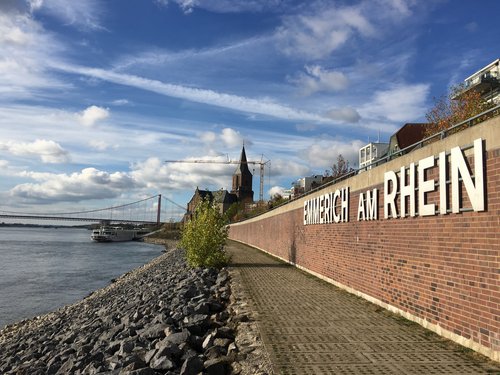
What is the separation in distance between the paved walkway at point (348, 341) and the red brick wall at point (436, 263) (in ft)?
1.18

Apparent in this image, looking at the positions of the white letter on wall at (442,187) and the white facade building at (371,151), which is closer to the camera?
the white letter on wall at (442,187)

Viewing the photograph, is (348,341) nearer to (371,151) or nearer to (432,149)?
(432,149)

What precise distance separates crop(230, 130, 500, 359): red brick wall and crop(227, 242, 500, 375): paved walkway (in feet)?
1.18

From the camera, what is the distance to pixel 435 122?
28062 mm

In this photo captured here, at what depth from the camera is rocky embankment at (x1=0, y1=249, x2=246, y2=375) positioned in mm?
6164

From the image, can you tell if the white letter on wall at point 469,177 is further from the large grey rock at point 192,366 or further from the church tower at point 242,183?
the church tower at point 242,183

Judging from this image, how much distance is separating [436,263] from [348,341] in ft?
6.32

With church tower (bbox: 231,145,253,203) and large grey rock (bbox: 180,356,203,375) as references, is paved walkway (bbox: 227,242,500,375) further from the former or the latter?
church tower (bbox: 231,145,253,203)

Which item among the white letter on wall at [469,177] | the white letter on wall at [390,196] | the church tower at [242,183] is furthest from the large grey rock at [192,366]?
the church tower at [242,183]

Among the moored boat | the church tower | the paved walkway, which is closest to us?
the paved walkway

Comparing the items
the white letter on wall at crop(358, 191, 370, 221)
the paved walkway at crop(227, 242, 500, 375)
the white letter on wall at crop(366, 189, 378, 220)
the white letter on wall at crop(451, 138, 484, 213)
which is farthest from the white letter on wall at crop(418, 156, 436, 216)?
the white letter on wall at crop(358, 191, 370, 221)

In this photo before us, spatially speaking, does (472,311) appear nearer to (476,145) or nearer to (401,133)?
(476,145)

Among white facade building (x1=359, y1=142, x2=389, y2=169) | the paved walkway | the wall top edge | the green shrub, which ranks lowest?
the paved walkway

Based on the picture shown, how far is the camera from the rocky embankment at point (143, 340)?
6.16 metres
